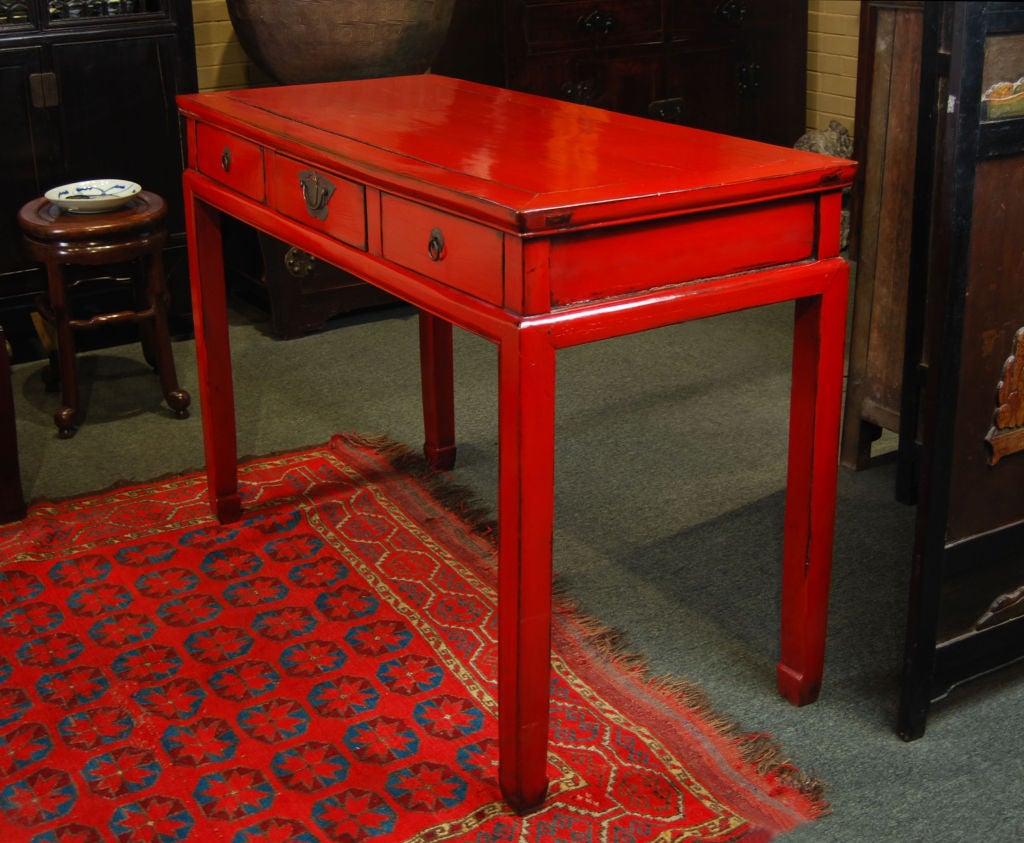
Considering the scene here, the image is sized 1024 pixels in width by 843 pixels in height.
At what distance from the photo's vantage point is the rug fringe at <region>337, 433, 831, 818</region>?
6.77ft

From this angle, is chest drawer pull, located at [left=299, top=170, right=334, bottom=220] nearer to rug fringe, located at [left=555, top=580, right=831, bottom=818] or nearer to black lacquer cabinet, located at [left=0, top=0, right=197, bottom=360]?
rug fringe, located at [left=555, top=580, right=831, bottom=818]

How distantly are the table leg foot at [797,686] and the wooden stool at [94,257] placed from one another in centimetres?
200

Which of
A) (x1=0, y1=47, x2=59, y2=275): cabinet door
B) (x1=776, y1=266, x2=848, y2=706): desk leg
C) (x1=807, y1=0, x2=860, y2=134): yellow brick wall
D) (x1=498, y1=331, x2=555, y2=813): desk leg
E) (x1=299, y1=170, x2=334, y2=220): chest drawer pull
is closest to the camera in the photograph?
(x1=498, y1=331, x2=555, y2=813): desk leg

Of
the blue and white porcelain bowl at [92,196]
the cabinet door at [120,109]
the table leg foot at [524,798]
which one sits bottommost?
the table leg foot at [524,798]

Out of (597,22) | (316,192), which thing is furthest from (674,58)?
(316,192)

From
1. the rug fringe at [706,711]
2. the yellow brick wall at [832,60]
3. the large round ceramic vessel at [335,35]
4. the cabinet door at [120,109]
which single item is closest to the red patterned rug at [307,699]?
the rug fringe at [706,711]

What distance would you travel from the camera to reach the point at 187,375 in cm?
398

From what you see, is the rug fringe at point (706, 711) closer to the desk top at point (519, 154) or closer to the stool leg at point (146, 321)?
the desk top at point (519, 154)

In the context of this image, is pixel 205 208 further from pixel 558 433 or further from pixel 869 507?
pixel 869 507

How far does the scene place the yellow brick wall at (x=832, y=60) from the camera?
5.55 meters

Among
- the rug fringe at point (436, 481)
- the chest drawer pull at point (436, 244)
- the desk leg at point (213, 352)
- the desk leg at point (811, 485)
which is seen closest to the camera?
the chest drawer pull at point (436, 244)

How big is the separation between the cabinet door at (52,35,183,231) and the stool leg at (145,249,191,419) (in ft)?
2.08

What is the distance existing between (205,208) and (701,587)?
1.31m

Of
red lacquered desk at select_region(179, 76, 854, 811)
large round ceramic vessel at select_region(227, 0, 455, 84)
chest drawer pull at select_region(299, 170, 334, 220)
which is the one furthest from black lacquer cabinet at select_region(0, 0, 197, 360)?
chest drawer pull at select_region(299, 170, 334, 220)
